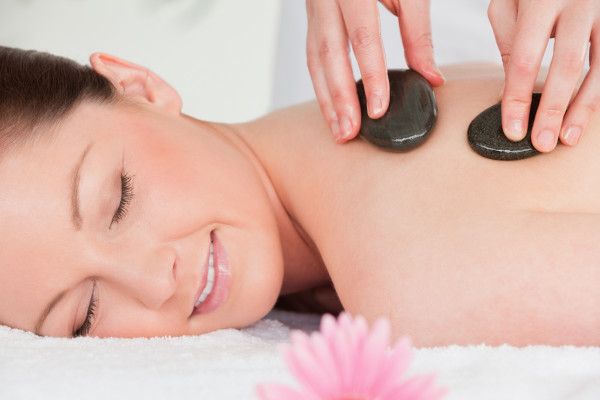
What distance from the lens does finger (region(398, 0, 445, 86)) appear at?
0.91m

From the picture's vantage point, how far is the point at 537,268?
2.08 feet

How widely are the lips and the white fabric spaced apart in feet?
0.71

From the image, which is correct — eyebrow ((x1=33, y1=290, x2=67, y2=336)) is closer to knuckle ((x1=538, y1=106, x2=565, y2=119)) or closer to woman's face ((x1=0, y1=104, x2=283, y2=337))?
woman's face ((x1=0, y1=104, x2=283, y2=337))

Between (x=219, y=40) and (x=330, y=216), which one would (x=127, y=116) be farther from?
(x=219, y=40)

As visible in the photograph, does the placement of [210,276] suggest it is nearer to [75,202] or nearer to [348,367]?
[75,202]

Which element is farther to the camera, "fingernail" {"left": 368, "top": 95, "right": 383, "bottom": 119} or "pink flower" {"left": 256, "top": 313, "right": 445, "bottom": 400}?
"fingernail" {"left": 368, "top": 95, "right": 383, "bottom": 119}

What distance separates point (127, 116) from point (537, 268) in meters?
0.64

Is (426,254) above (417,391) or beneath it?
beneath

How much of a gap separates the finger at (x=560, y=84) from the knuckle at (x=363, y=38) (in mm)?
271

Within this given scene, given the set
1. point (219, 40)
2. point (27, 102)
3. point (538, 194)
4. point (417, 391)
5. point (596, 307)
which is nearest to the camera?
point (417, 391)

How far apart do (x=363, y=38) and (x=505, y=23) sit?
215 millimetres

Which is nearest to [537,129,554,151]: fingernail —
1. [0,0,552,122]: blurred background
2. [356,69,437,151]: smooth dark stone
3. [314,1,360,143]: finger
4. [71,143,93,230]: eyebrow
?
[356,69,437,151]: smooth dark stone

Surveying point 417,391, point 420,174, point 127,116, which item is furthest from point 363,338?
point 127,116

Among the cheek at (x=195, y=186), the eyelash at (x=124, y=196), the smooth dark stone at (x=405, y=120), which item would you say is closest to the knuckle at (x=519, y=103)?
the smooth dark stone at (x=405, y=120)
